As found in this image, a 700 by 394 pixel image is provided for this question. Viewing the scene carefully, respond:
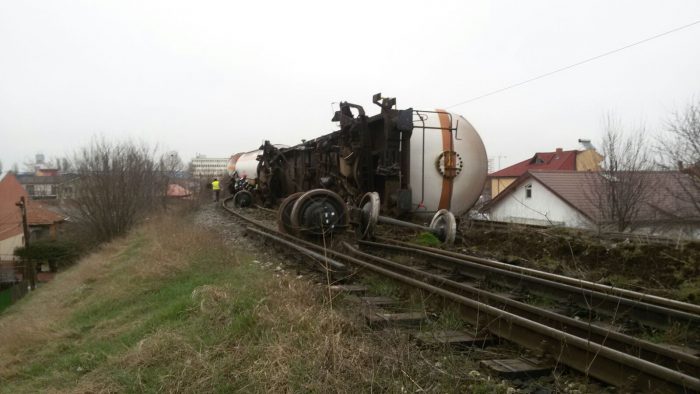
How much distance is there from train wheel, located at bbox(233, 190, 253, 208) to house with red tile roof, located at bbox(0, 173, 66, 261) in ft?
89.0

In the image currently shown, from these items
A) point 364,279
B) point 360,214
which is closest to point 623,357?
point 364,279

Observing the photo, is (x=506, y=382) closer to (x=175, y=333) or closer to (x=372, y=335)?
(x=372, y=335)

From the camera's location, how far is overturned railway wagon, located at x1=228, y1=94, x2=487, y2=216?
10.7 meters

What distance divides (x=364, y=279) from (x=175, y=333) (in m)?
2.39

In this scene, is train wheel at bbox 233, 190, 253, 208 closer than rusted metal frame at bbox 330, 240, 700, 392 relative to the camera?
No

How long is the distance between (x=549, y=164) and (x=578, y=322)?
61.7 metres

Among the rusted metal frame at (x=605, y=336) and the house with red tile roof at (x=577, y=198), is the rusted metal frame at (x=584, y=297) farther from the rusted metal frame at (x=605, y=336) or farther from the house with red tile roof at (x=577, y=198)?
the house with red tile roof at (x=577, y=198)

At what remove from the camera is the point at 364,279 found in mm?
6395

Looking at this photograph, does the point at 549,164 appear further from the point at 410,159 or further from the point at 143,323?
the point at 143,323

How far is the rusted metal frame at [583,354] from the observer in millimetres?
2740

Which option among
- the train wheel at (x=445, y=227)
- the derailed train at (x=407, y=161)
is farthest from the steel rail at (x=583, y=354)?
the derailed train at (x=407, y=161)

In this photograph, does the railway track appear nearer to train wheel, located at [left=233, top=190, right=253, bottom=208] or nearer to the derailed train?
the derailed train

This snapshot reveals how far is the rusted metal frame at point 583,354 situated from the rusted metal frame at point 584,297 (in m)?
0.61

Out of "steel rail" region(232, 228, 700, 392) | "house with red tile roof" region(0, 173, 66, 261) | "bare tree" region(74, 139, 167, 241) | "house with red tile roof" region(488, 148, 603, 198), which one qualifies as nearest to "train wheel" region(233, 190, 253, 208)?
"bare tree" region(74, 139, 167, 241)
